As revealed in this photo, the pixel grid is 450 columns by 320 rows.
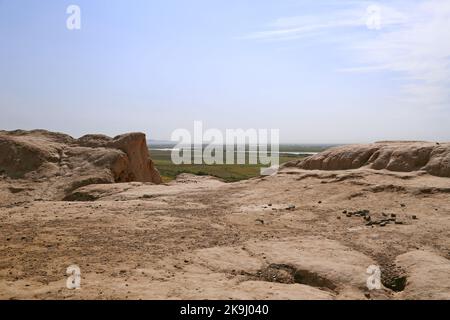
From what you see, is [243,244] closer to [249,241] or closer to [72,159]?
[249,241]

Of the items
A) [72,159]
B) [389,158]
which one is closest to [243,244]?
[389,158]

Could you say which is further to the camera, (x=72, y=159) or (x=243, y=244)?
(x=72, y=159)

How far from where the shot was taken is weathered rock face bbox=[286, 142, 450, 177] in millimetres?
16406

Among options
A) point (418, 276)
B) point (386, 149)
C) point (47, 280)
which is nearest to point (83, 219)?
point (47, 280)

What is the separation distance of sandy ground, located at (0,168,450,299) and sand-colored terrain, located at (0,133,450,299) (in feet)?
0.09

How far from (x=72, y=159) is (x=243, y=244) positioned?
15.2m

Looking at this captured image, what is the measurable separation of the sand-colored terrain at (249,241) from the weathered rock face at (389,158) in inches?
4.3

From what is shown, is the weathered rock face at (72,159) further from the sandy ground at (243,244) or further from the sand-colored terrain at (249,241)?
the sandy ground at (243,244)

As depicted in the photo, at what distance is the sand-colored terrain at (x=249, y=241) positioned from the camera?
7.17 metres

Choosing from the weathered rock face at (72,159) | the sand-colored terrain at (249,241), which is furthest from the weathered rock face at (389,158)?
the weathered rock face at (72,159)

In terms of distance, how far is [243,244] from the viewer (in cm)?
987

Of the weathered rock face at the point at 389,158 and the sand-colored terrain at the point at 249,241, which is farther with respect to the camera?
the weathered rock face at the point at 389,158
